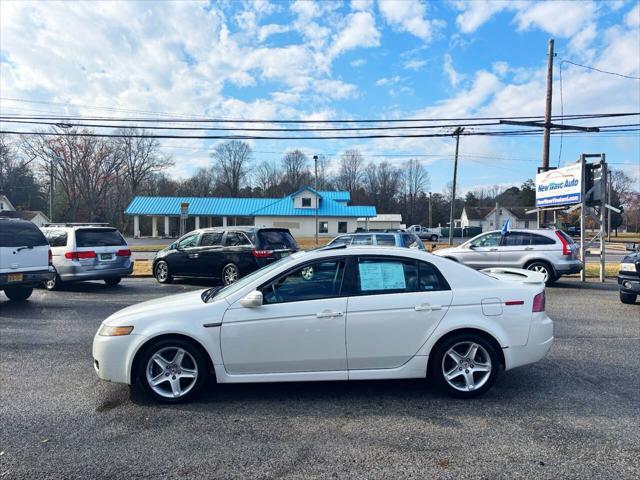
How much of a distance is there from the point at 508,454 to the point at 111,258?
11.1 meters

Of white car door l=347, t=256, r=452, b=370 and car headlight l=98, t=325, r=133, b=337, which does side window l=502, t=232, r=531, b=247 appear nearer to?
white car door l=347, t=256, r=452, b=370

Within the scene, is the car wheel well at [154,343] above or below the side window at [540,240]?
below

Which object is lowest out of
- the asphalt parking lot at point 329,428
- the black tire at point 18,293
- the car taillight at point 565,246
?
the asphalt parking lot at point 329,428

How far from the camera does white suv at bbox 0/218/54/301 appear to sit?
8938mm

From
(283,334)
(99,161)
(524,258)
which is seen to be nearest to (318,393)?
(283,334)

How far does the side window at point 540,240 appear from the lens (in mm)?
12523

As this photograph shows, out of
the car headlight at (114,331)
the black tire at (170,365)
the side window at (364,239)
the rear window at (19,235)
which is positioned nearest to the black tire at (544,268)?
the side window at (364,239)

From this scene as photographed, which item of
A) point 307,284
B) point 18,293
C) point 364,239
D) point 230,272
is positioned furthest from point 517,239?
point 18,293

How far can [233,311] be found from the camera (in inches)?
164

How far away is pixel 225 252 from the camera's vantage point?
12.1 m

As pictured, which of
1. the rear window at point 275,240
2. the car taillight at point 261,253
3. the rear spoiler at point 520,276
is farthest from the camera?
the rear window at point 275,240

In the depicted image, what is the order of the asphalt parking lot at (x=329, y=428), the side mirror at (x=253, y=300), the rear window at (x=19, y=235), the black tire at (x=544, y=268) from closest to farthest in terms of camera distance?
the asphalt parking lot at (x=329, y=428)
the side mirror at (x=253, y=300)
the rear window at (x=19, y=235)
the black tire at (x=544, y=268)

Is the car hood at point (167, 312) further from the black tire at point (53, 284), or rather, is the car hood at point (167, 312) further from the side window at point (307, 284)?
the black tire at point (53, 284)

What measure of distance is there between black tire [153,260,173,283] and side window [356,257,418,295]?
1001 centimetres
